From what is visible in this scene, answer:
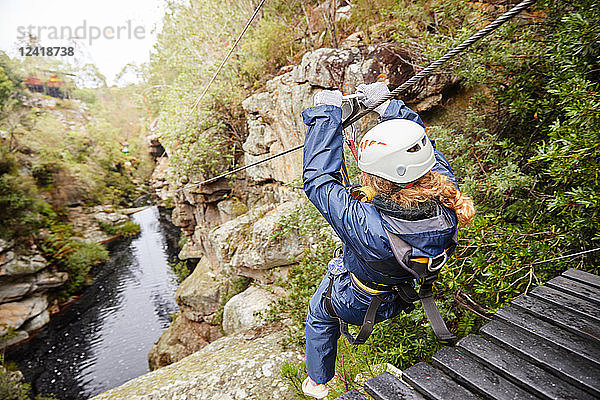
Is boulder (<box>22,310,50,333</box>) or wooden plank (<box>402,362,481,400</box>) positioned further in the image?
boulder (<box>22,310,50,333</box>)

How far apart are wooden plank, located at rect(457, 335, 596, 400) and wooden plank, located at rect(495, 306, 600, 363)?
210mm

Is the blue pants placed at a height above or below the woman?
below

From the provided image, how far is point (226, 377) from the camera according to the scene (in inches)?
139

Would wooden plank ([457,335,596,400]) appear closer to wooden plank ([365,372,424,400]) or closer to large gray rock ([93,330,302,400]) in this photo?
wooden plank ([365,372,424,400])

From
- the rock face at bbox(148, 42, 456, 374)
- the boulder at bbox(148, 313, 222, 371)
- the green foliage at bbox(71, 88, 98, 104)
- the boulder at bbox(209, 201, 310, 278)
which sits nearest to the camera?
the rock face at bbox(148, 42, 456, 374)

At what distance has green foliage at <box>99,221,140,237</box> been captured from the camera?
19484 mm

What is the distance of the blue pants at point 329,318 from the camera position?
6.30 feet

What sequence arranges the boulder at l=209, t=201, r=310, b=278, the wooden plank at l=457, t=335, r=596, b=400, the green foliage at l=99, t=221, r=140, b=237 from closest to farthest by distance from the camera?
the wooden plank at l=457, t=335, r=596, b=400, the boulder at l=209, t=201, r=310, b=278, the green foliage at l=99, t=221, r=140, b=237

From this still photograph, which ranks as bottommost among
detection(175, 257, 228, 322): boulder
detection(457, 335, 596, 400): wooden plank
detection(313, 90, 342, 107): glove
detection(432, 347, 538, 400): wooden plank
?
detection(175, 257, 228, 322): boulder

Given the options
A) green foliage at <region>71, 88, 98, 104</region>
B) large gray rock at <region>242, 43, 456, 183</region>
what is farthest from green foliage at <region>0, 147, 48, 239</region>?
green foliage at <region>71, 88, 98, 104</region>

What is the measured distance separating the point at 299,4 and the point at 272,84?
121 inches

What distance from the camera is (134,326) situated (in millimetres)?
12352

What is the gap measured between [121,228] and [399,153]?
22.6m

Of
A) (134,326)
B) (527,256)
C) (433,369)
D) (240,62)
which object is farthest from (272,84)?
(134,326)
